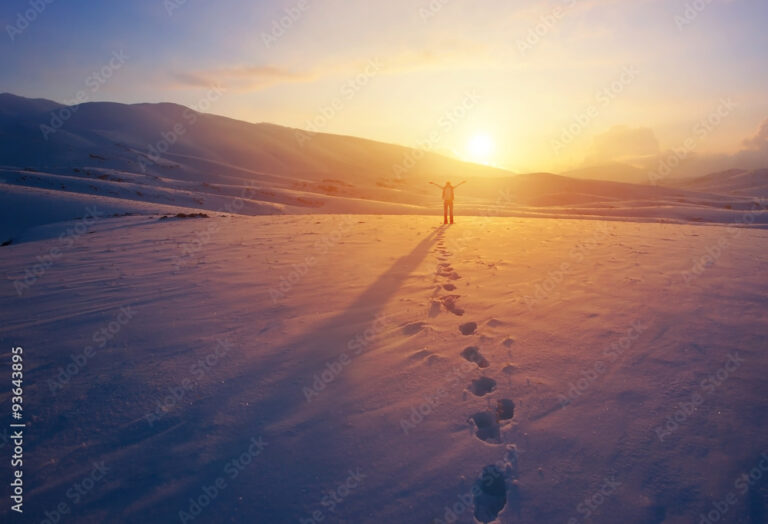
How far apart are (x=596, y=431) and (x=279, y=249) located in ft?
24.4

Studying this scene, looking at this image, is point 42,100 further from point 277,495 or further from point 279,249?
point 277,495

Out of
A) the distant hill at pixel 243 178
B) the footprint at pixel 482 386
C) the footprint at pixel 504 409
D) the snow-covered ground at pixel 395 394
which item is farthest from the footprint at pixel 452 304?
the distant hill at pixel 243 178

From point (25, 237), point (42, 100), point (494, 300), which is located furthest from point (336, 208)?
point (42, 100)

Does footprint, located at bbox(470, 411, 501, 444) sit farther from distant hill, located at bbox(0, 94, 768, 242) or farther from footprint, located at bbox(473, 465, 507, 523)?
distant hill, located at bbox(0, 94, 768, 242)

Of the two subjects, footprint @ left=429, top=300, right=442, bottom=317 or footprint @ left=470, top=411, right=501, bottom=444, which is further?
footprint @ left=429, top=300, right=442, bottom=317

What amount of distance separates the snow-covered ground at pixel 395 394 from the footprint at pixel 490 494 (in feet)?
0.04

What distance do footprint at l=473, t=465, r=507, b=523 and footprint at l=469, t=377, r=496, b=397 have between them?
86 centimetres

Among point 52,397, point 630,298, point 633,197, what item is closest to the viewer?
point 52,397

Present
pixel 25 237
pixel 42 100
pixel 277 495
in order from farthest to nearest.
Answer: pixel 42 100
pixel 25 237
pixel 277 495

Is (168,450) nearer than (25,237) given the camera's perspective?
Yes

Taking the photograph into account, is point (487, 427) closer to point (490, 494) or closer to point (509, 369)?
point (490, 494)

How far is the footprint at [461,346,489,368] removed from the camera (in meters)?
4.19

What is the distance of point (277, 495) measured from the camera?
278 cm

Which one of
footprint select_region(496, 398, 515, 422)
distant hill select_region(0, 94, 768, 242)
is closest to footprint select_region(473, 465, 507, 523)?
footprint select_region(496, 398, 515, 422)
